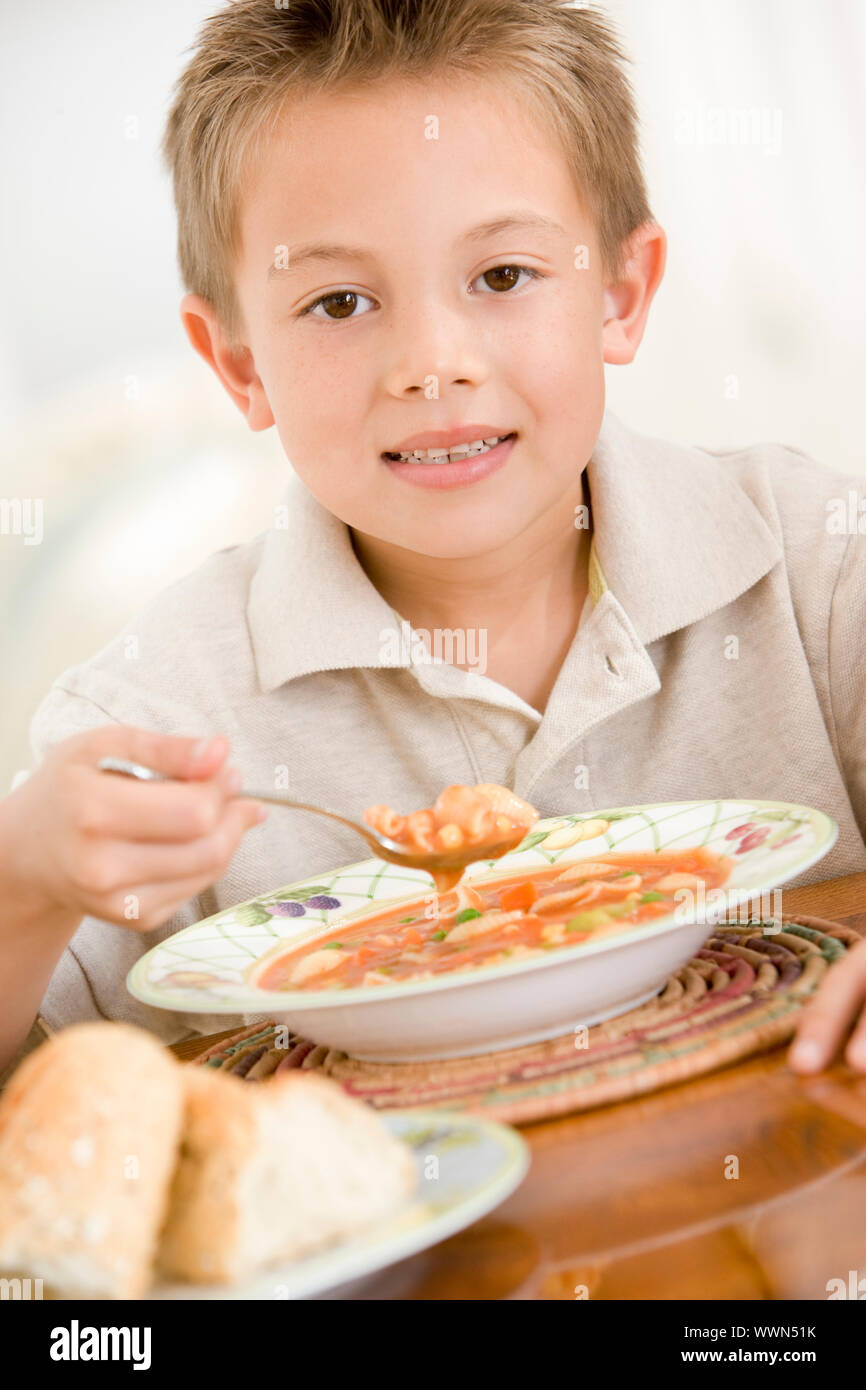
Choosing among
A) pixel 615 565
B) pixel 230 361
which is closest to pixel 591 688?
pixel 615 565

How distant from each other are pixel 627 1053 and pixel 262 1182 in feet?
0.94

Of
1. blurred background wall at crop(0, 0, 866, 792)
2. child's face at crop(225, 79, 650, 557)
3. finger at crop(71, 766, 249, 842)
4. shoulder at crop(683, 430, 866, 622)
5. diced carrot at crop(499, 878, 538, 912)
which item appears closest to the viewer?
finger at crop(71, 766, 249, 842)

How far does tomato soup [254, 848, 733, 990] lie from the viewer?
84 cm

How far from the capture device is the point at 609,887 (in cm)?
95

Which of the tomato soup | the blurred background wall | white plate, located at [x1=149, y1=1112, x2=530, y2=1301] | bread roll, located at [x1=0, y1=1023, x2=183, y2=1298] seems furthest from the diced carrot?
the blurred background wall

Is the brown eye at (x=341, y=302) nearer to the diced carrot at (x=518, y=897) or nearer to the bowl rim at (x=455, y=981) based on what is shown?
the diced carrot at (x=518, y=897)

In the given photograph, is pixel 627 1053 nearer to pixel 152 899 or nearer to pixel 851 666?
pixel 152 899

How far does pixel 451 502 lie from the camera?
1354 millimetres

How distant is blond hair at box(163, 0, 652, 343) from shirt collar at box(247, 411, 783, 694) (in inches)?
9.3

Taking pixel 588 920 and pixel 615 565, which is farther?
pixel 615 565

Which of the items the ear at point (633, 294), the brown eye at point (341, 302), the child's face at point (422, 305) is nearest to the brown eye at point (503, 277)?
the child's face at point (422, 305)

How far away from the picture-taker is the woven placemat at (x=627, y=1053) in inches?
28.6

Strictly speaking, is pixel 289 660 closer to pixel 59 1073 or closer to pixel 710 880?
pixel 710 880
